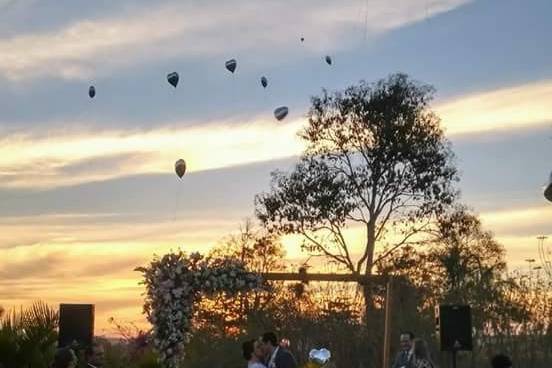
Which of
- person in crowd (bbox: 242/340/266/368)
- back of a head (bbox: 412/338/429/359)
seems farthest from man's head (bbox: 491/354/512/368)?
back of a head (bbox: 412/338/429/359)

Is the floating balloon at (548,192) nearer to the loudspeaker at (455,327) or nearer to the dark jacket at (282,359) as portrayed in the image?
the dark jacket at (282,359)

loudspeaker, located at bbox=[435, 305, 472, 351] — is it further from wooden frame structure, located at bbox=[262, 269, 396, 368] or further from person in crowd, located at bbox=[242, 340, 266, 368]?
person in crowd, located at bbox=[242, 340, 266, 368]

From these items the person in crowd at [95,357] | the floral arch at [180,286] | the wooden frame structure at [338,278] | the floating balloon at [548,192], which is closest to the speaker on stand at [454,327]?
the wooden frame structure at [338,278]

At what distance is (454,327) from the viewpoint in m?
20.3

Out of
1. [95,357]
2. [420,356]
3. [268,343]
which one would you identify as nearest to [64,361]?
[95,357]

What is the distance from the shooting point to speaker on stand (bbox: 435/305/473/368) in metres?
20.2

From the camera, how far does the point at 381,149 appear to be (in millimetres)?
33531

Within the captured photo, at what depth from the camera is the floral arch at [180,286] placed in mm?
18344

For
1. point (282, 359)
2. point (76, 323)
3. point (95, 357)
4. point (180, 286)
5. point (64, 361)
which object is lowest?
point (64, 361)

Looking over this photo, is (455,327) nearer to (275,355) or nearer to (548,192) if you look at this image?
(275,355)

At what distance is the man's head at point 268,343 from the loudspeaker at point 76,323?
5.80m

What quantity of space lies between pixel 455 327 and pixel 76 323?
651 centimetres

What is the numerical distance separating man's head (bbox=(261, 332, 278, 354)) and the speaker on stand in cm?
697

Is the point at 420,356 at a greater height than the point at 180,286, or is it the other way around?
the point at 180,286
